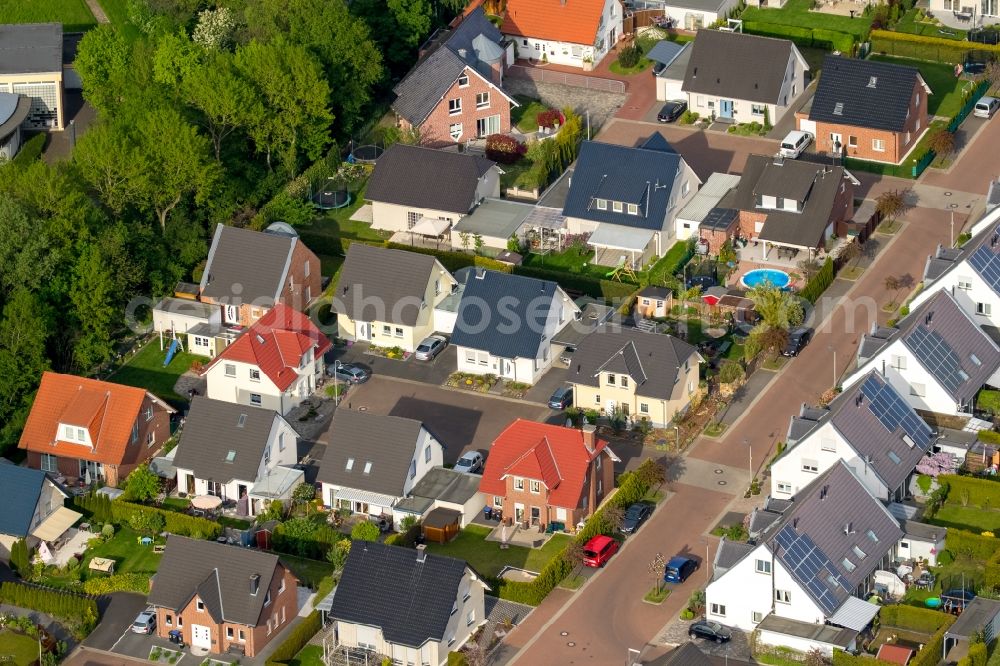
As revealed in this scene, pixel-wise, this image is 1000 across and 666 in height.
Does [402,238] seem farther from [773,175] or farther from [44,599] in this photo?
[44,599]

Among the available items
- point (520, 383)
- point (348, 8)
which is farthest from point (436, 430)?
point (348, 8)

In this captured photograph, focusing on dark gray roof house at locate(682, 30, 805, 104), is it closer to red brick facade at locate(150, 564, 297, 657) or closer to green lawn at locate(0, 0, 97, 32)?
green lawn at locate(0, 0, 97, 32)

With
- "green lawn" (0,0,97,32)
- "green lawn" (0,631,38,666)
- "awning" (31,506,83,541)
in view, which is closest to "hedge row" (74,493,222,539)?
"awning" (31,506,83,541)

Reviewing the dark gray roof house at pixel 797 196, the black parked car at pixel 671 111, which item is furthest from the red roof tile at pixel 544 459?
the black parked car at pixel 671 111

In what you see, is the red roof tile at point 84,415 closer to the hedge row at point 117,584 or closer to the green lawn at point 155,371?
the green lawn at point 155,371

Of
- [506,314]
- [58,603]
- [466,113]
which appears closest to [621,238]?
[506,314]

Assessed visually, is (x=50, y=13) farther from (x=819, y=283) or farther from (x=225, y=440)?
(x=819, y=283)
